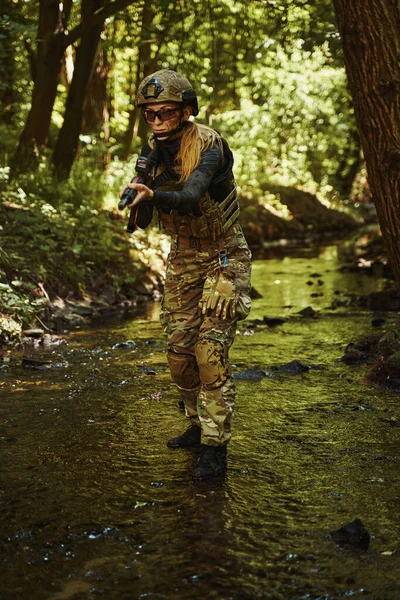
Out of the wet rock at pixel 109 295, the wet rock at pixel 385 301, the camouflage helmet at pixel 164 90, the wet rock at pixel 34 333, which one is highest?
the camouflage helmet at pixel 164 90

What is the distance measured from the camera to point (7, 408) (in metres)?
6.43

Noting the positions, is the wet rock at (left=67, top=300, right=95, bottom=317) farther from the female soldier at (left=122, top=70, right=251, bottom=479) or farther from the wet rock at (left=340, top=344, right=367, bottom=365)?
the female soldier at (left=122, top=70, right=251, bottom=479)

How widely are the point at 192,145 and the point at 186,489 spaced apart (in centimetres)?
187

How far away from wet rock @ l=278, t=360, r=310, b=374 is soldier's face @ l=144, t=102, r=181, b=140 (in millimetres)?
3303

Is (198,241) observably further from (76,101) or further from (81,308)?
(76,101)

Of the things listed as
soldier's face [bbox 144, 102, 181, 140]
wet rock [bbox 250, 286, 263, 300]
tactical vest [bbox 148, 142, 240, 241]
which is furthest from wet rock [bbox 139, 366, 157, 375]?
wet rock [bbox 250, 286, 263, 300]

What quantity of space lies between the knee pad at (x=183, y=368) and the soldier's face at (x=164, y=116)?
1.26 metres

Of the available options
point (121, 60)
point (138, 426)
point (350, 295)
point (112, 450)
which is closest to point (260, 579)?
point (112, 450)

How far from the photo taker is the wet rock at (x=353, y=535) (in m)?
3.79

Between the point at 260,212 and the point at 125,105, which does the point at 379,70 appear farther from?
the point at 125,105

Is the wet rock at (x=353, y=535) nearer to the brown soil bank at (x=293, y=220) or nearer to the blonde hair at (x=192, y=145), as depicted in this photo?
the blonde hair at (x=192, y=145)

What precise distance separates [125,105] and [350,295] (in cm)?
1740

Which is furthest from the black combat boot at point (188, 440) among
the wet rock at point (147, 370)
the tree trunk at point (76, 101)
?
the tree trunk at point (76, 101)

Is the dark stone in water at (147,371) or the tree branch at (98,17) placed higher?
the tree branch at (98,17)
